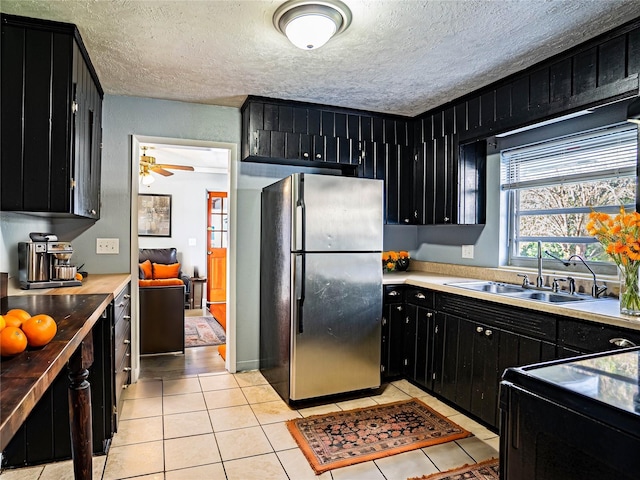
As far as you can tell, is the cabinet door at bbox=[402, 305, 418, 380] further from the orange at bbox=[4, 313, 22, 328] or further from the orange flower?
the orange at bbox=[4, 313, 22, 328]

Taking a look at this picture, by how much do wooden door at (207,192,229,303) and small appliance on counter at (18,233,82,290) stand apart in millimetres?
4677

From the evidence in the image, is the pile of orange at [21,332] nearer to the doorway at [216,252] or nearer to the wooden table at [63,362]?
the wooden table at [63,362]

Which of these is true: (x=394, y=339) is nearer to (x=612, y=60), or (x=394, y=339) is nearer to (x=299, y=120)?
(x=299, y=120)

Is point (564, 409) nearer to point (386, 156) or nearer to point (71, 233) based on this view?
point (386, 156)

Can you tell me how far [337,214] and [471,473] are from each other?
1766 millimetres

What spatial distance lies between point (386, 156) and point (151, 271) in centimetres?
403

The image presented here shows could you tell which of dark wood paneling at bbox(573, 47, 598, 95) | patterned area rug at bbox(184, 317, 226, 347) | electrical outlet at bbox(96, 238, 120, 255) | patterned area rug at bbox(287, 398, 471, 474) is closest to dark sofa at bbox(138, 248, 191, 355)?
patterned area rug at bbox(184, 317, 226, 347)

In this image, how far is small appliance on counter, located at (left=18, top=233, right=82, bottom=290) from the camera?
8.06 ft

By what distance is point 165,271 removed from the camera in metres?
6.19

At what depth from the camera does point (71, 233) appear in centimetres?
327

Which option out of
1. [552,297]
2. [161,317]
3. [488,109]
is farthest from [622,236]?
[161,317]

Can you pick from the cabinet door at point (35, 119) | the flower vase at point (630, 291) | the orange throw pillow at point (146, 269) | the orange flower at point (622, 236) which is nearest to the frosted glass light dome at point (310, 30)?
the cabinet door at point (35, 119)

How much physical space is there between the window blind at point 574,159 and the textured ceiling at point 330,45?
61 centimetres

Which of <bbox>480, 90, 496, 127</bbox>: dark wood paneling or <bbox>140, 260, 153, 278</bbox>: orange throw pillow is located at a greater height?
<bbox>480, 90, 496, 127</bbox>: dark wood paneling
